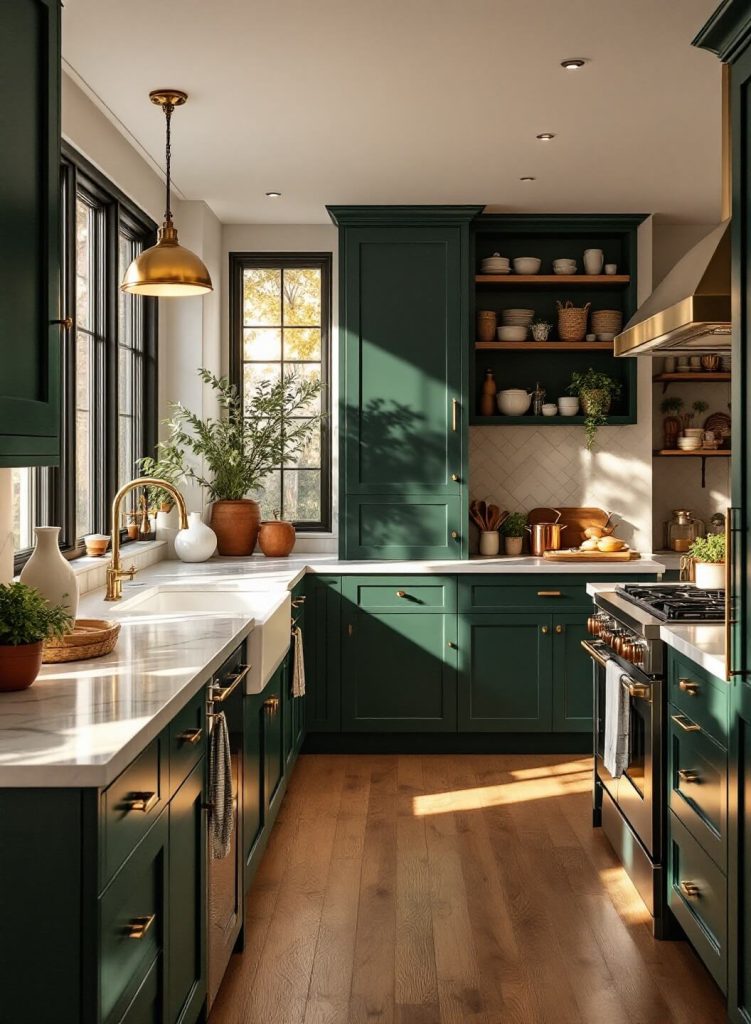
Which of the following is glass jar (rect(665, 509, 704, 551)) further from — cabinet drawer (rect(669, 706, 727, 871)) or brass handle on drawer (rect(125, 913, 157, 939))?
brass handle on drawer (rect(125, 913, 157, 939))

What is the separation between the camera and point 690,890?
3.00m

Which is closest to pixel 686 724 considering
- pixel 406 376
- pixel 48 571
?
pixel 48 571

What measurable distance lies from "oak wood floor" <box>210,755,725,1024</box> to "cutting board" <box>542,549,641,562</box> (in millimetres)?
1132

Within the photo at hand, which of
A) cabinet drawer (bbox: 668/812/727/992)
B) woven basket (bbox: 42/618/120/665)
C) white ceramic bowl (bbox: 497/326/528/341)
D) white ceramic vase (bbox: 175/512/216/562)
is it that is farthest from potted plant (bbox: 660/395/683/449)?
woven basket (bbox: 42/618/120/665)

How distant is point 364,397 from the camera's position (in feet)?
17.8

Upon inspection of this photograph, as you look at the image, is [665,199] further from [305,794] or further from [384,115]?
[305,794]

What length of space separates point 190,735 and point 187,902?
382mm

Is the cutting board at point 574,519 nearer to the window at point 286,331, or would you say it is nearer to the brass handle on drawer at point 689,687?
the window at point 286,331

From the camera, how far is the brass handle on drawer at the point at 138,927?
6.13 feet

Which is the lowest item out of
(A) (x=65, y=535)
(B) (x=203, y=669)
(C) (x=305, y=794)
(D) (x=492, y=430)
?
(C) (x=305, y=794)

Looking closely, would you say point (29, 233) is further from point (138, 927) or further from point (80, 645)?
point (138, 927)

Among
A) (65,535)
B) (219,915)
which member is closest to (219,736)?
(219,915)

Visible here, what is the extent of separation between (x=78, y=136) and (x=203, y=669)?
7.64ft

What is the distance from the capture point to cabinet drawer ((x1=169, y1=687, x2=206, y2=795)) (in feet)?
7.29
